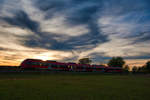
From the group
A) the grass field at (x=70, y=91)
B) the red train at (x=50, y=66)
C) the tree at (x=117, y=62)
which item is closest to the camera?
the grass field at (x=70, y=91)

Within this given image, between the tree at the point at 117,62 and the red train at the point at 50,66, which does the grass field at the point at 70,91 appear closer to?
the red train at the point at 50,66

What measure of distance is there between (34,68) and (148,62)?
→ 406 feet

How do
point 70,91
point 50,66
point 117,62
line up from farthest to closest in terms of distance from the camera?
point 117,62
point 50,66
point 70,91

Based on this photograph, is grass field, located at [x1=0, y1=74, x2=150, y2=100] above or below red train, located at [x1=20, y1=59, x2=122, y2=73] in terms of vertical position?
below

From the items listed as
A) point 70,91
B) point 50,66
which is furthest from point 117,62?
point 70,91

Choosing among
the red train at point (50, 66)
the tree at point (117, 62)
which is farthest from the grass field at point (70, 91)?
the tree at point (117, 62)

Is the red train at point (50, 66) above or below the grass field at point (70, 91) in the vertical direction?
above

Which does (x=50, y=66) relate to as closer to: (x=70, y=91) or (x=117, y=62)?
(x=70, y=91)

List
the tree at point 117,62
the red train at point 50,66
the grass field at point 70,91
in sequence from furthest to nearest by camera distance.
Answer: the tree at point 117,62, the red train at point 50,66, the grass field at point 70,91

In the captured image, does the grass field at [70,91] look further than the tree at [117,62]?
No

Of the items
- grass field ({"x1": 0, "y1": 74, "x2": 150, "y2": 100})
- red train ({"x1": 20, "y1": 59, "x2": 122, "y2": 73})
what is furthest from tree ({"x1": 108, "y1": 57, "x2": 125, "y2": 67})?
grass field ({"x1": 0, "y1": 74, "x2": 150, "y2": 100})

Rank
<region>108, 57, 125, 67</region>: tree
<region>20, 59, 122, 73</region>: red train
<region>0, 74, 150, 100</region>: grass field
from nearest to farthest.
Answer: <region>0, 74, 150, 100</region>: grass field
<region>20, 59, 122, 73</region>: red train
<region>108, 57, 125, 67</region>: tree

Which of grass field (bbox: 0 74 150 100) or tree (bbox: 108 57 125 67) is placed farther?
tree (bbox: 108 57 125 67)

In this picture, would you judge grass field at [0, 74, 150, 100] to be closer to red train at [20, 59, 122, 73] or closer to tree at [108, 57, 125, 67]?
red train at [20, 59, 122, 73]
